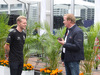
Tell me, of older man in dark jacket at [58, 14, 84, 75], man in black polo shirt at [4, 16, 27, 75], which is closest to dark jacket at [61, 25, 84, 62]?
older man in dark jacket at [58, 14, 84, 75]

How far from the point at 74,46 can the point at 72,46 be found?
0.03 meters

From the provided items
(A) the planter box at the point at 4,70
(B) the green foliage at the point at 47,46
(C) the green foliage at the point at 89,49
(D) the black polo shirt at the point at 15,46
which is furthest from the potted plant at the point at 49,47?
(D) the black polo shirt at the point at 15,46

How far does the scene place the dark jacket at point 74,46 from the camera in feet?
12.4

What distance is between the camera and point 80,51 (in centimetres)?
388

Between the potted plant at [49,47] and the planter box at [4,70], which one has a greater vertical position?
the potted plant at [49,47]

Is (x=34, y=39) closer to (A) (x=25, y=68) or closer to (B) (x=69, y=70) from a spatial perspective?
(A) (x=25, y=68)

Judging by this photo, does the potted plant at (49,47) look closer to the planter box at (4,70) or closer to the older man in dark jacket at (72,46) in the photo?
the planter box at (4,70)

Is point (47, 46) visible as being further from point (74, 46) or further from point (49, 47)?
point (74, 46)

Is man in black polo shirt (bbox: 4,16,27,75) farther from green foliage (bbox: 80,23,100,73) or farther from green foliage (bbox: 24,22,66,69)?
green foliage (bbox: 80,23,100,73)

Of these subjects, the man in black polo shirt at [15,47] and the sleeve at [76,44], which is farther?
the man in black polo shirt at [15,47]

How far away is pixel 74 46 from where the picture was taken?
375cm

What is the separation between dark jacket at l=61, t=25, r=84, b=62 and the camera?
3773 millimetres

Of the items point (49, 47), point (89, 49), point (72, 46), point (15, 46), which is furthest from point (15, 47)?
point (89, 49)

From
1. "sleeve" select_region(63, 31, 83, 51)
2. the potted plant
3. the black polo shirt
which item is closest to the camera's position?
"sleeve" select_region(63, 31, 83, 51)
